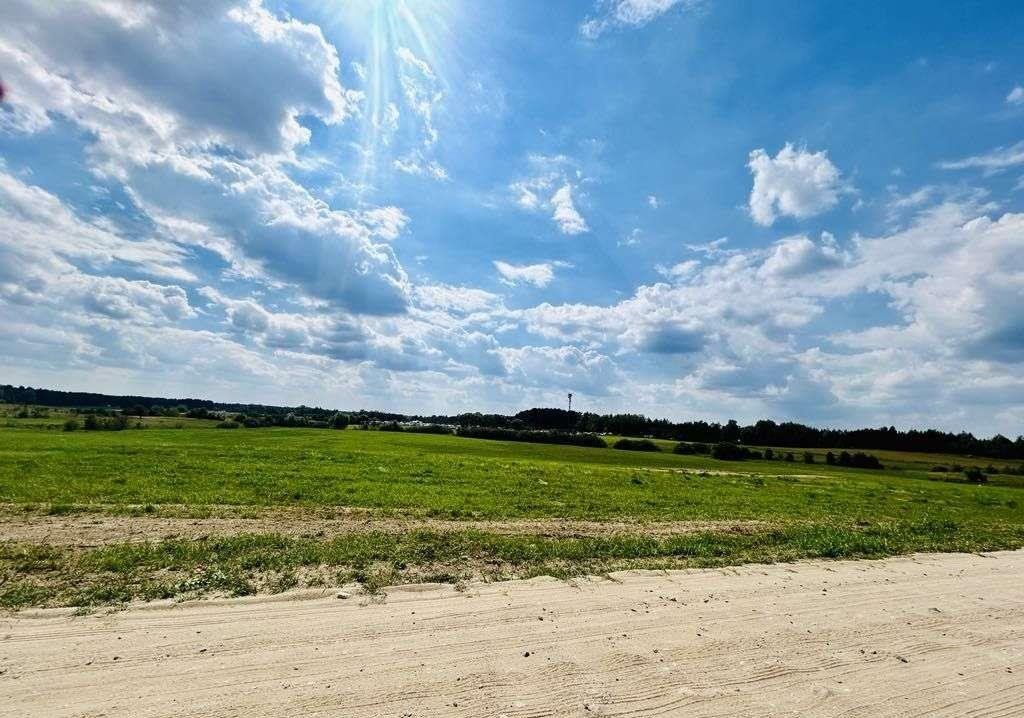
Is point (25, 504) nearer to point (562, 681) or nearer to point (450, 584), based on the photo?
point (450, 584)

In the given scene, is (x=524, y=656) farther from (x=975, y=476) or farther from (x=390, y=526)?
(x=975, y=476)

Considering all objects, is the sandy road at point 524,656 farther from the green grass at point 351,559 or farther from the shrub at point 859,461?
the shrub at point 859,461

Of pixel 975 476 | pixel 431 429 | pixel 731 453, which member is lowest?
pixel 975 476

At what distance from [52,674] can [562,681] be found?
6042 millimetres

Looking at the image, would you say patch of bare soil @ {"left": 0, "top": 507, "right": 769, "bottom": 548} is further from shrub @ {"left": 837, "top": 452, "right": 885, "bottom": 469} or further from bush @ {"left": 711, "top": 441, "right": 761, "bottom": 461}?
shrub @ {"left": 837, "top": 452, "right": 885, "bottom": 469}

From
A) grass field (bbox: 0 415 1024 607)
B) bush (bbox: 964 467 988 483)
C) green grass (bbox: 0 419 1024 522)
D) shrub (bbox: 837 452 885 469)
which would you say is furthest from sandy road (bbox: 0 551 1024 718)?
shrub (bbox: 837 452 885 469)

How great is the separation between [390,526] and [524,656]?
839cm

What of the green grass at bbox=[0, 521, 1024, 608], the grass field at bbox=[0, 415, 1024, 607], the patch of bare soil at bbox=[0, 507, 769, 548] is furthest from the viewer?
the patch of bare soil at bbox=[0, 507, 769, 548]

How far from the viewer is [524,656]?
718 cm

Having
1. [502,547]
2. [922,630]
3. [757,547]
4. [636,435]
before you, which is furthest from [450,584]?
[636,435]

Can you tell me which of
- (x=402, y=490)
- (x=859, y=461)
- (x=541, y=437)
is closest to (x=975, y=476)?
(x=859, y=461)

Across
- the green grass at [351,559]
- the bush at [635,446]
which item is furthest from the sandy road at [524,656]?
the bush at [635,446]

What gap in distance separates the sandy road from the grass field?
1322mm

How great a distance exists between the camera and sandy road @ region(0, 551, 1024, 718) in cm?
602
